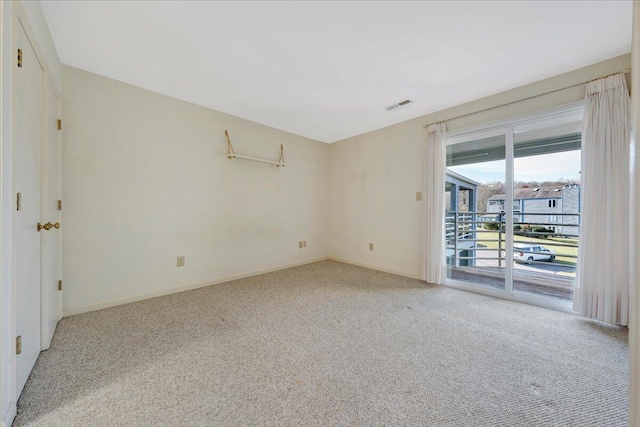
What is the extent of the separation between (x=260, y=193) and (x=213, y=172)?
0.76m

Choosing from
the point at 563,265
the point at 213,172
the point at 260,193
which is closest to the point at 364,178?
the point at 260,193

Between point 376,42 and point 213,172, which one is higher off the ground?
point 376,42

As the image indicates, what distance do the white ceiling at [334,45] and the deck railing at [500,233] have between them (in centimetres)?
146

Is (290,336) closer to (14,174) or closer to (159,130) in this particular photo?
(14,174)

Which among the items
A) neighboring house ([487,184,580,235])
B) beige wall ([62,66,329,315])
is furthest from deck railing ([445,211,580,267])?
beige wall ([62,66,329,315])

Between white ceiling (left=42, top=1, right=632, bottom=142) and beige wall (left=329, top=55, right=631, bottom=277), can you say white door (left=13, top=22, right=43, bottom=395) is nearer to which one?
white ceiling (left=42, top=1, right=632, bottom=142)

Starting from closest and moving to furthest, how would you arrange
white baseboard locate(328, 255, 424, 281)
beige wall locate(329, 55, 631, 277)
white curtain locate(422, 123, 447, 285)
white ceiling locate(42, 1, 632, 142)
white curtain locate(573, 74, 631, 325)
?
white ceiling locate(42, 1, 632, 142) < white curtain locate(573, 74, 631, 325) < beige wall locate(329, 55, 631, 277) < white curtain locate(422, 123, 447, 285) < white baseboard locate(328, 255, 424, 281)

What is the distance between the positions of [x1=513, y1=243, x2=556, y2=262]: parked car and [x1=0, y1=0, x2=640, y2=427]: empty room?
0.08 feet

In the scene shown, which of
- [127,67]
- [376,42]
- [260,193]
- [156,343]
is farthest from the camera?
[260,193]

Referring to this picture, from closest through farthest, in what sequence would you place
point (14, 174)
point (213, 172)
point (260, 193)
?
point (14, 174), point (213, 172), point (260, 193)

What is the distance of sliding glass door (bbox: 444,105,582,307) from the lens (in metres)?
2.57

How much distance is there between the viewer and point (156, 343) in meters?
1.87

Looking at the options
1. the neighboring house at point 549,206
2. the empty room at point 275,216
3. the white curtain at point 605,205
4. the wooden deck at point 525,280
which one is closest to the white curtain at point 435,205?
the empty room at point 275,216

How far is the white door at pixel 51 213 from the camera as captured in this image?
176 centimetres
